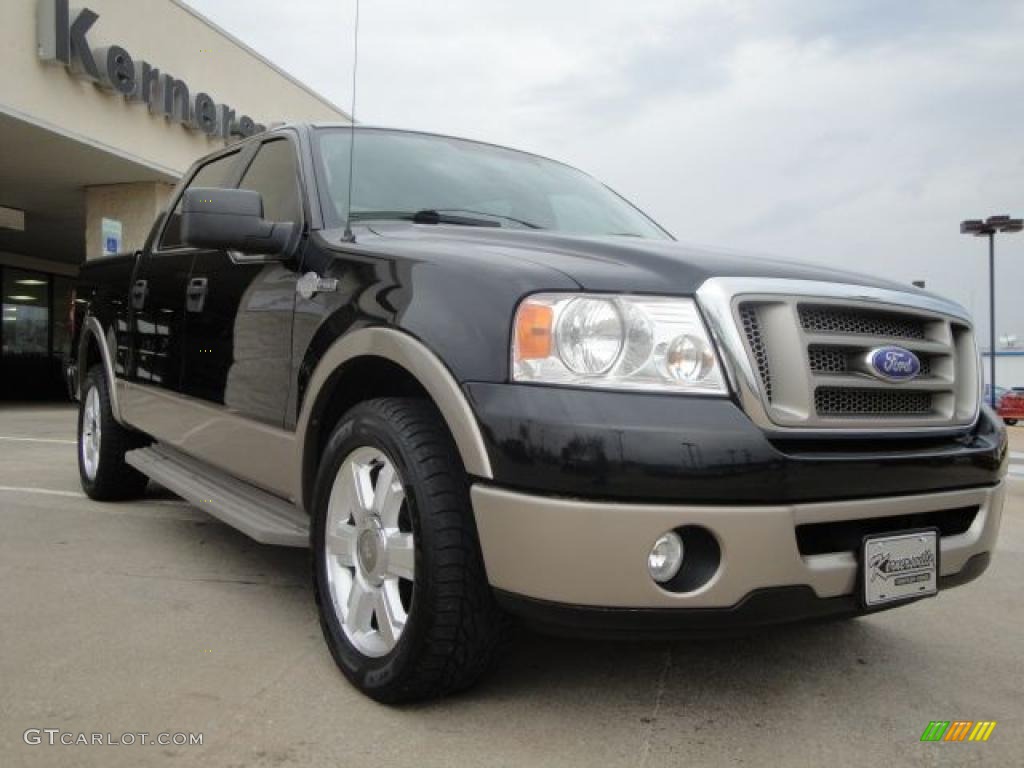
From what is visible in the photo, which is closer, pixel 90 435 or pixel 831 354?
pixel 831 354

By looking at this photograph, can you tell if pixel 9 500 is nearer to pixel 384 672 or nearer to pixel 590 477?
pixel 384 672

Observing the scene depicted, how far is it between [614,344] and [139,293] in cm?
322

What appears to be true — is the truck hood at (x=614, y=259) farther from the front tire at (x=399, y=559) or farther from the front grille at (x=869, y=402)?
the front tire at (x=399, y=559)

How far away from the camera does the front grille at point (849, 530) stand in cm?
215

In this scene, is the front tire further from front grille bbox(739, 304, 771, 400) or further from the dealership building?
the dealership building

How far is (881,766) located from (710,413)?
37.7 inches

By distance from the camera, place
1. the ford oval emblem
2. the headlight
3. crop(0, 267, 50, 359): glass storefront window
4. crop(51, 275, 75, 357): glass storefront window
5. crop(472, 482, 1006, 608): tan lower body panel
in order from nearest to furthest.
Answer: crop(472, 482, 1006, 608): tan lower body panel
the headlight
the ford oval emblem
crop(0, 267, 50, 359): glass storefront window
crop(51, 275, 75, 357): glass storefront window

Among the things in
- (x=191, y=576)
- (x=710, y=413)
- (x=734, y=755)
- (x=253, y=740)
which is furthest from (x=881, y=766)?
(x=191, y=576)

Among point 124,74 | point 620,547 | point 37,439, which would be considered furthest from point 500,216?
point 124,74

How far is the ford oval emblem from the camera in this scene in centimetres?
233

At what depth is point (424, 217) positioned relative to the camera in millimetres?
3135

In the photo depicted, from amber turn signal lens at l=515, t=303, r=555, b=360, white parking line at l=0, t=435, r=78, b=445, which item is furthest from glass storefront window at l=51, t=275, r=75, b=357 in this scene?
amber turn signal lens at l=515, t=303, r=555, b=360

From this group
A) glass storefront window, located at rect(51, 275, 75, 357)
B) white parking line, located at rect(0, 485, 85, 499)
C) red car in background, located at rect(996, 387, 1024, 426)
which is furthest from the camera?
red car in background, located at rect(996, 387, 1024, 426)

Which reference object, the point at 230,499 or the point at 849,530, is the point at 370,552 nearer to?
the point at 230,499
